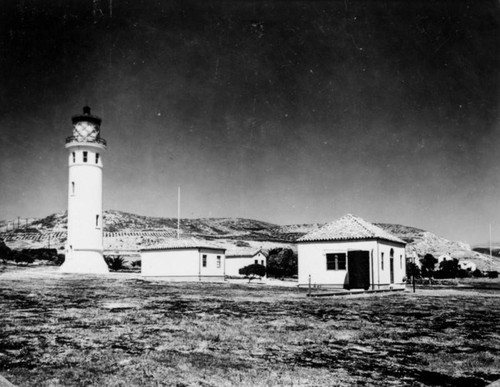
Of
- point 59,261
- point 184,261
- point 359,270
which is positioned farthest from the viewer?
point 59,261

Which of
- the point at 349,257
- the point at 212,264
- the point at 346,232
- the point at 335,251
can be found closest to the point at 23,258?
the point at 212,264

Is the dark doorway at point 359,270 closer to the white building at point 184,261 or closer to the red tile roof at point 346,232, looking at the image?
the red tile roof at point 346,232

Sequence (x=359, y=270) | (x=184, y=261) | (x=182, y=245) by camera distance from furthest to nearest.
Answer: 1. (x=182, y=245)
2. (x=184, y=261)
3. (x=359, y=270)

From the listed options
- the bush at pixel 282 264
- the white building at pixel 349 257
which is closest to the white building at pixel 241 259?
the bush at pixel 282 264

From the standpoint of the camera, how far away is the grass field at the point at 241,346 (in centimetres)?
562

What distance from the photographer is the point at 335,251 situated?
24.8m

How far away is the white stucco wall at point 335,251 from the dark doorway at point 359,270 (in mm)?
289

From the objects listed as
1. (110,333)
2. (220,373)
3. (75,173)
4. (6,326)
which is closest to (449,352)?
(220,373)

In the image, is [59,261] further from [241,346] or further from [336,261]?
[241,346]

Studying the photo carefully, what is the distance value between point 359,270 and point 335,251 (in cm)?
172

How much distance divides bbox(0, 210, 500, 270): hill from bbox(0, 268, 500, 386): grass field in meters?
53.7

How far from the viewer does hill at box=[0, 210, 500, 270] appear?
76.8m

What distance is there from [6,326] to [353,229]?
61.4 ft

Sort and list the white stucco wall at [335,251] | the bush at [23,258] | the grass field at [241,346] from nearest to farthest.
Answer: the grass field at [241,346]
the white stucco wall at [335,251]
the bush at [23,258]
